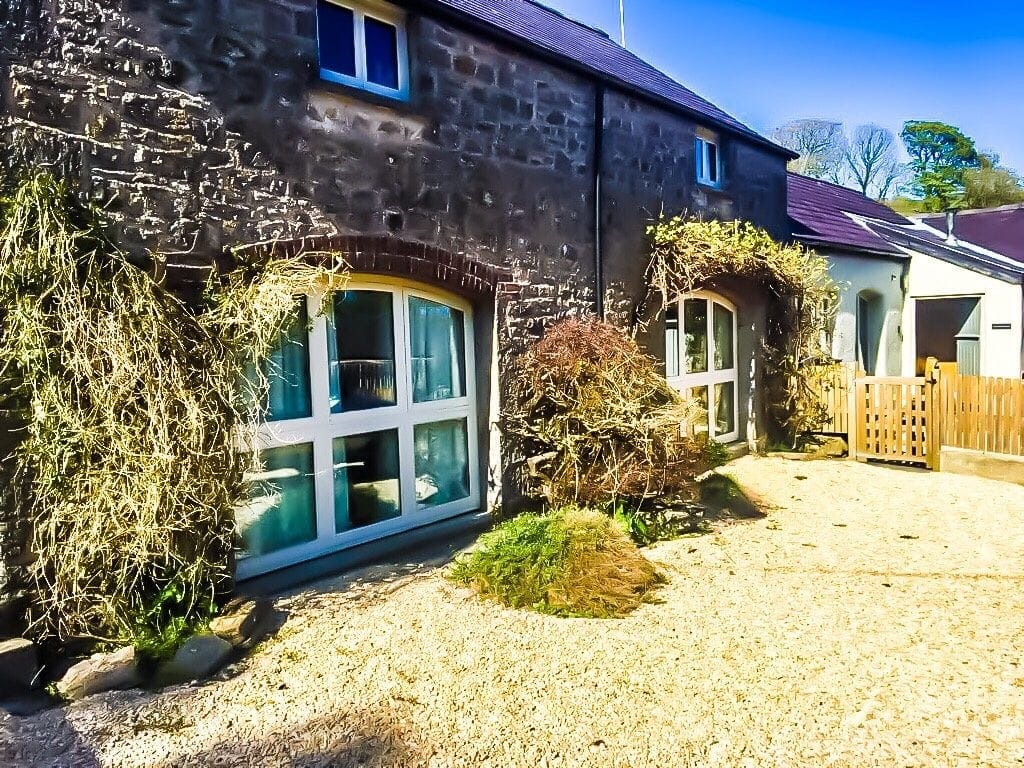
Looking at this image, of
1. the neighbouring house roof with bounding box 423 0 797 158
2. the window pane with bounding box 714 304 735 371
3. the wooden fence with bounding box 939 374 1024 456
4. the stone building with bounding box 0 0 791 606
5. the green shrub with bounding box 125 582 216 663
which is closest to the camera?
the green shrub with bounding box 125 582 216 663

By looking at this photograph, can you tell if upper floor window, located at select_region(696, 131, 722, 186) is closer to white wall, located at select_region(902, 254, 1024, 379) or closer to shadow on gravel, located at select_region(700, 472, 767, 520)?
shadow on gravel, located at select_region(700, 472, 767, 520)

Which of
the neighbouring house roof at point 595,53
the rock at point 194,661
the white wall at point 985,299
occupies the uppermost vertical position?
the neighbouring house roof at point 595,53

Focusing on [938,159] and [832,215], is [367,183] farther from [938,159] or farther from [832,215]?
[938,159]

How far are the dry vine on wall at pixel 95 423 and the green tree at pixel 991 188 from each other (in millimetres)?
34660

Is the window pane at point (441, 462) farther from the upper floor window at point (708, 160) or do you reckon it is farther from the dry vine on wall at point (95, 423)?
the upper floor window at point (708, 160)

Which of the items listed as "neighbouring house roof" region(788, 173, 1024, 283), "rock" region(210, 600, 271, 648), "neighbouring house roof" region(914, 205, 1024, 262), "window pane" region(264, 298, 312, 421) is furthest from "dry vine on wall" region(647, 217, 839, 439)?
"neighbouring house roof" region(914, 205, 1024, 262)

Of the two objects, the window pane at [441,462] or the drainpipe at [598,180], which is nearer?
the window pane at [441,462]

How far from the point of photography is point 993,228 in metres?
20.5

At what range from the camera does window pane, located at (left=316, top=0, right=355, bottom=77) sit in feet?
18.7

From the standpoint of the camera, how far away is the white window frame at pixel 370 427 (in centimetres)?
553

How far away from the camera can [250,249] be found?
5.09 metres

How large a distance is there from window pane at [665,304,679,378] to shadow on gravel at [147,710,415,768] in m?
6.56

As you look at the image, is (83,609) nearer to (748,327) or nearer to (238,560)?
(238,560)

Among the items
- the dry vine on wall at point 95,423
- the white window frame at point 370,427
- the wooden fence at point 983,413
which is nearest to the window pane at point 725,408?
the wooden fence at point 983,413
